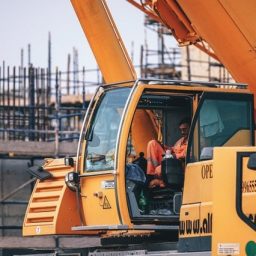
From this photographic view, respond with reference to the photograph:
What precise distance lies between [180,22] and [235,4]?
2.32 m

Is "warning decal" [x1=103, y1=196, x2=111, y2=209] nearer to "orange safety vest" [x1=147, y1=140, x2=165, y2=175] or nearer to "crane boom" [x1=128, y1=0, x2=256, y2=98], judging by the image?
"orange safety vest" [x1=147, y1=140, x2=165, y2=175]

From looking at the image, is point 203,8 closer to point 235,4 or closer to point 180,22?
point 235,4

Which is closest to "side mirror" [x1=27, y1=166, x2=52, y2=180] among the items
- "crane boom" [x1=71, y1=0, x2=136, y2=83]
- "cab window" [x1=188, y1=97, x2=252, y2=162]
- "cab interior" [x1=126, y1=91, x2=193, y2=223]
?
"cab interior" [x1=126, y1=91, x2=193, y2=223]

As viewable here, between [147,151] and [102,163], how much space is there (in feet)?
2.34

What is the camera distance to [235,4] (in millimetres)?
16656

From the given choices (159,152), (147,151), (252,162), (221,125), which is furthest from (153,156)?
(252,162)

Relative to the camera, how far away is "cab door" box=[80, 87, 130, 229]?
55.2ft

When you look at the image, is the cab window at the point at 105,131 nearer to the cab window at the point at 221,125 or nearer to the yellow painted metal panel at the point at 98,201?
the yellow painted metal panel at the point at 98,201

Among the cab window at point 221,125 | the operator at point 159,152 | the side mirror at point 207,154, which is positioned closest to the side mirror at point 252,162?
the side mirror at point 207,154

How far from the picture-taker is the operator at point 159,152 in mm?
16969

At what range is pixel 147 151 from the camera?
57.3 ft

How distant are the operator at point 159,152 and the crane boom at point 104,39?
3.07 m

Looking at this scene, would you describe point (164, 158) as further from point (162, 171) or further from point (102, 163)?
point (102, 163)

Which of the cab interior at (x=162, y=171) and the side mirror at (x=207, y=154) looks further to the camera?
the cab interior at (x=162, y=171)
